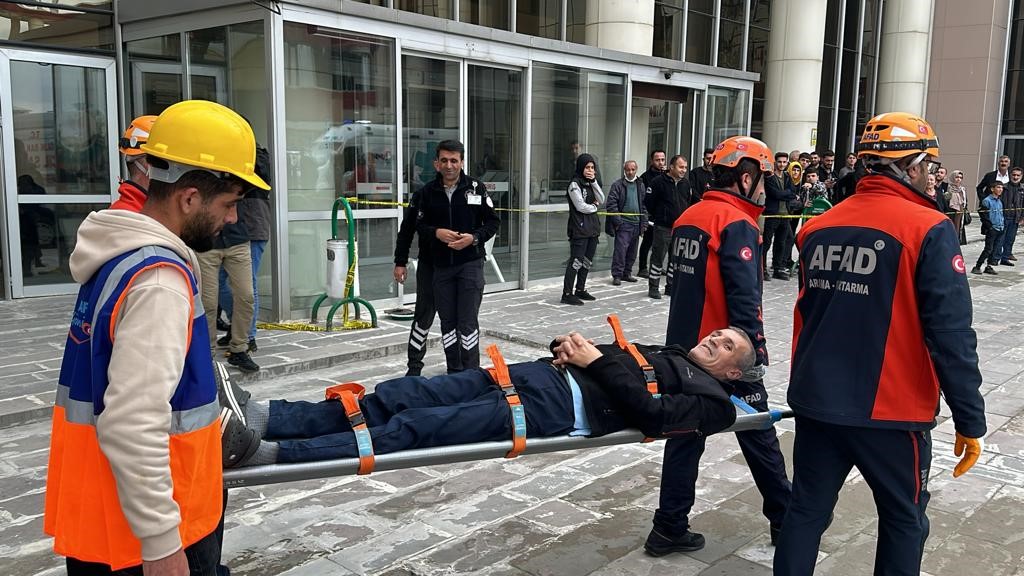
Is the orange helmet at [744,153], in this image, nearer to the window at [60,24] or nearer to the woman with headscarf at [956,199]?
the window at [60,24]

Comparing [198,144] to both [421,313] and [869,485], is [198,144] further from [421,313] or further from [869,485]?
[421,313]

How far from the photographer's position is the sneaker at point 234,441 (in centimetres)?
267

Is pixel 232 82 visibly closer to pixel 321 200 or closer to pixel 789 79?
pixel 321 200

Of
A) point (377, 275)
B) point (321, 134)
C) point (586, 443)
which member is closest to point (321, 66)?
point (321, 134)

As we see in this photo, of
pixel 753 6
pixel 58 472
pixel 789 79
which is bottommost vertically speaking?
pixel 58 472

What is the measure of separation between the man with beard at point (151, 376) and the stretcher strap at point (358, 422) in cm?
76

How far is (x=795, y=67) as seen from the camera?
67.9 feet

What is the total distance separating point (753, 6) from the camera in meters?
20.7

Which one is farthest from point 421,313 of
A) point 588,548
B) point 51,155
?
point 51,155

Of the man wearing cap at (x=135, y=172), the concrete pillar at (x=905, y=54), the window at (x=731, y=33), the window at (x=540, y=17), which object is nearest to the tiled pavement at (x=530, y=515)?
the man wearing cap at (x=135, y=172)

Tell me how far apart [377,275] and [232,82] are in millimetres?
2665

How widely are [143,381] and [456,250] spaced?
4.48m

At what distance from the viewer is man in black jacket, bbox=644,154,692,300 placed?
11.6m

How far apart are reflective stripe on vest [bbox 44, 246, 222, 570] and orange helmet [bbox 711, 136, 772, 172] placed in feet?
9.22
